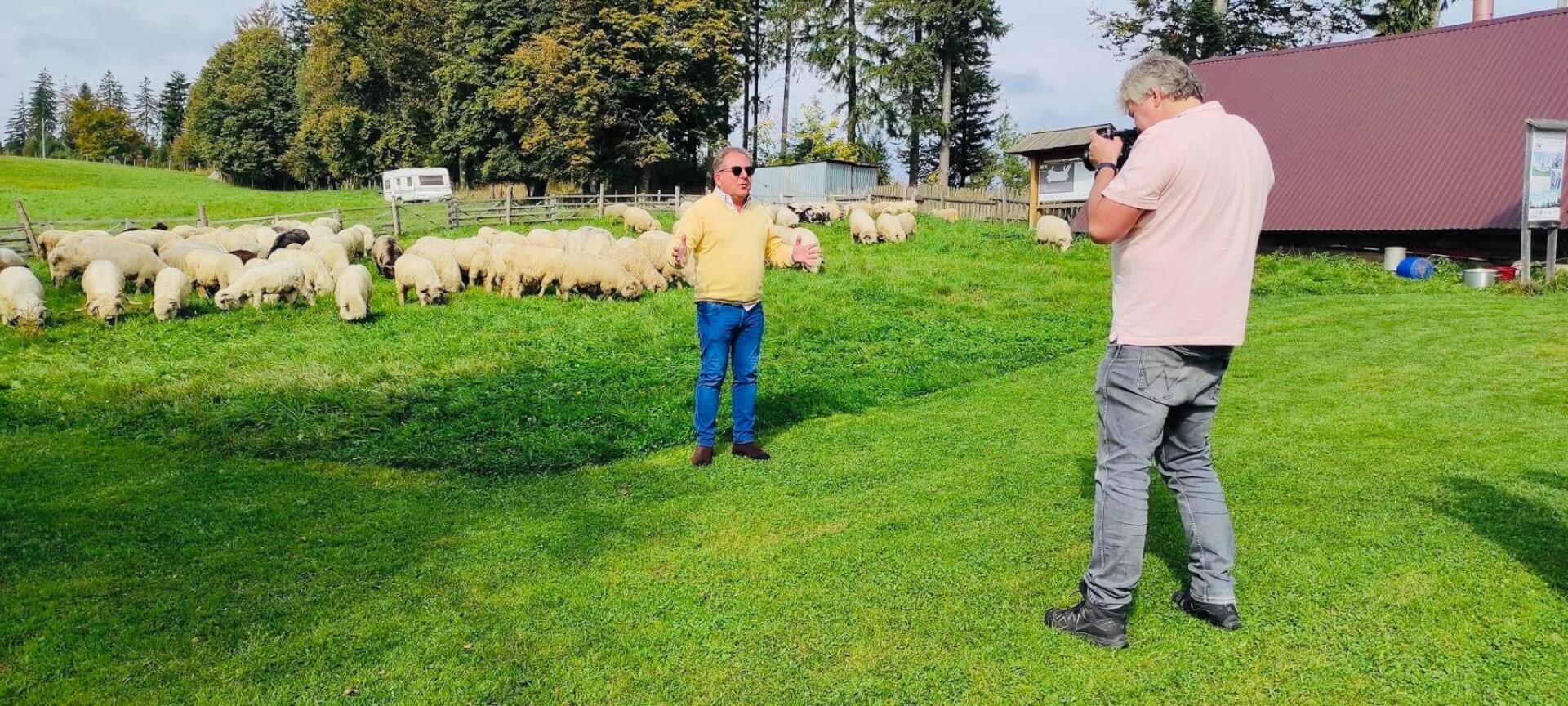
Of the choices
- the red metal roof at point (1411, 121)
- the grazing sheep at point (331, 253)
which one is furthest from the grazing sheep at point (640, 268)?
the red metal roof at point (1411, 121)

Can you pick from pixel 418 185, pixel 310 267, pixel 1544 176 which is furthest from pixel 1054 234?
pixel 418 185

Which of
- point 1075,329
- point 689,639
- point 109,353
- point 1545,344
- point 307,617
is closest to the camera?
point 689,639

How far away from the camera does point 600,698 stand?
339cm

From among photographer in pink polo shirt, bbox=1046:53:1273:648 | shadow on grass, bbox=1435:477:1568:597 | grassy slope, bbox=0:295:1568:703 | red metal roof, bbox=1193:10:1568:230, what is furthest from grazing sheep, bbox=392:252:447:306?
red metal roof, bbox=1193:10:1568:230

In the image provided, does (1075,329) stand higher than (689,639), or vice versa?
(1075,329)

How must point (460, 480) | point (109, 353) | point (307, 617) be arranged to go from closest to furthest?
point (307, 617)
point (460, 480)
point (109, 353)

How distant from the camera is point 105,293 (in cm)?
1379

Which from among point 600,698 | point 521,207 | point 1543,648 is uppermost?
point 521,207

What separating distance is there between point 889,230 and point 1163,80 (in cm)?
2180

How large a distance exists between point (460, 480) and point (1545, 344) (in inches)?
470

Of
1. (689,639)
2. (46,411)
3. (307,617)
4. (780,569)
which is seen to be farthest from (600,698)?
(46,411)

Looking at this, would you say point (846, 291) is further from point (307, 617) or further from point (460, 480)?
point (307, 617)

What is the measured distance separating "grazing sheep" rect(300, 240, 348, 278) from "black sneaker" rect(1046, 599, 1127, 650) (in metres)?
16.3

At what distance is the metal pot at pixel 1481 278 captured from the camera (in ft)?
55.6
